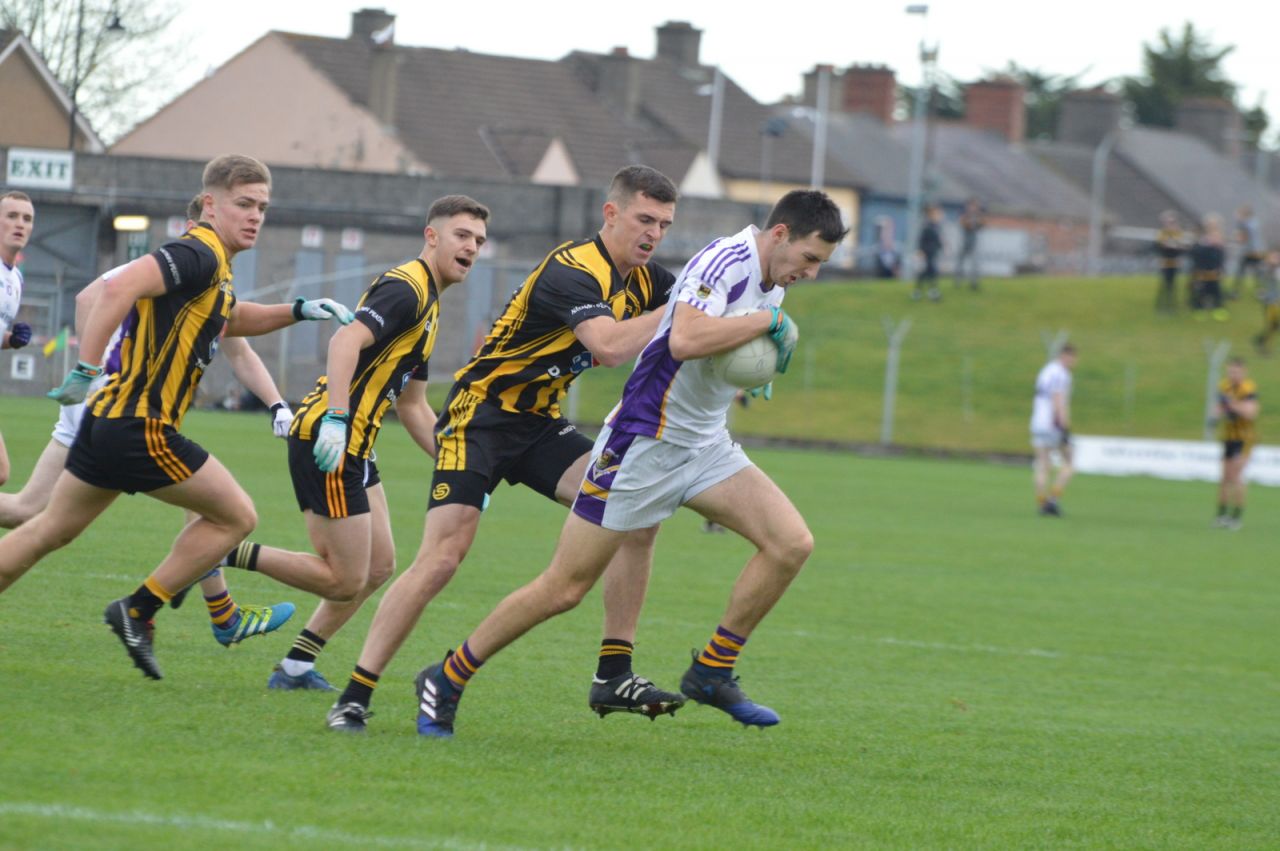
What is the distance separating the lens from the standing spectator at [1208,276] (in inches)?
1697

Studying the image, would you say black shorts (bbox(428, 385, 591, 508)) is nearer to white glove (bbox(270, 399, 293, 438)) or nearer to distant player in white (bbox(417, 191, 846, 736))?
distant player in white (bbox(417, 191, 846, 736))

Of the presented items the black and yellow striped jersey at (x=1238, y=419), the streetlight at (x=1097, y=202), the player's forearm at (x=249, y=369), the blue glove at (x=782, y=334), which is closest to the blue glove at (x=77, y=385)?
the player's forearm at (x=249, y=369)

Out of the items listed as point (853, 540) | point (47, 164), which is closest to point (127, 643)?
point (853, 540)

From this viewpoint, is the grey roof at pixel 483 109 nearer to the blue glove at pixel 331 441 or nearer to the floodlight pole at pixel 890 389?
the floodlight pole at pixel 890 389

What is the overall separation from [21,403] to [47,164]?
1015cm

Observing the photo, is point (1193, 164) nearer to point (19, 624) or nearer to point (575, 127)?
point (575, 127)

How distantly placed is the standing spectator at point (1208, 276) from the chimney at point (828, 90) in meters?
30.8

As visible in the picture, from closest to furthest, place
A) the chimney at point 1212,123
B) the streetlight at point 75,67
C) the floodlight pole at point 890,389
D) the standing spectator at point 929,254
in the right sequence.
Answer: the streetlight at point 75,67
the floodlight pole at point 890,389
the standing spectator at point 929,254
the chimney at point 1212,123

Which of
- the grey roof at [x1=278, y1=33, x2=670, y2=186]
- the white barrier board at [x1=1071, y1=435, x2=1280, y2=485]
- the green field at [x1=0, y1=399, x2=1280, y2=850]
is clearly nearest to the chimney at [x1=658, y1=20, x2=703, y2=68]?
the grey roof at [x1=278, y1=33, x2=670, y2=186]

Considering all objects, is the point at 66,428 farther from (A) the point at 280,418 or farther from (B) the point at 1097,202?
(B) the point at 1097,202

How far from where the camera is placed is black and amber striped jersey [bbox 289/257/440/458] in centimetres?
708

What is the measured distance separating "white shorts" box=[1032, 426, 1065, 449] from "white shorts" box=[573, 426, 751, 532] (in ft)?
53.2

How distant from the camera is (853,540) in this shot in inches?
679

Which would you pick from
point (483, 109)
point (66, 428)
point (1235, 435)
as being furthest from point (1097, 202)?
point (66, 428)
